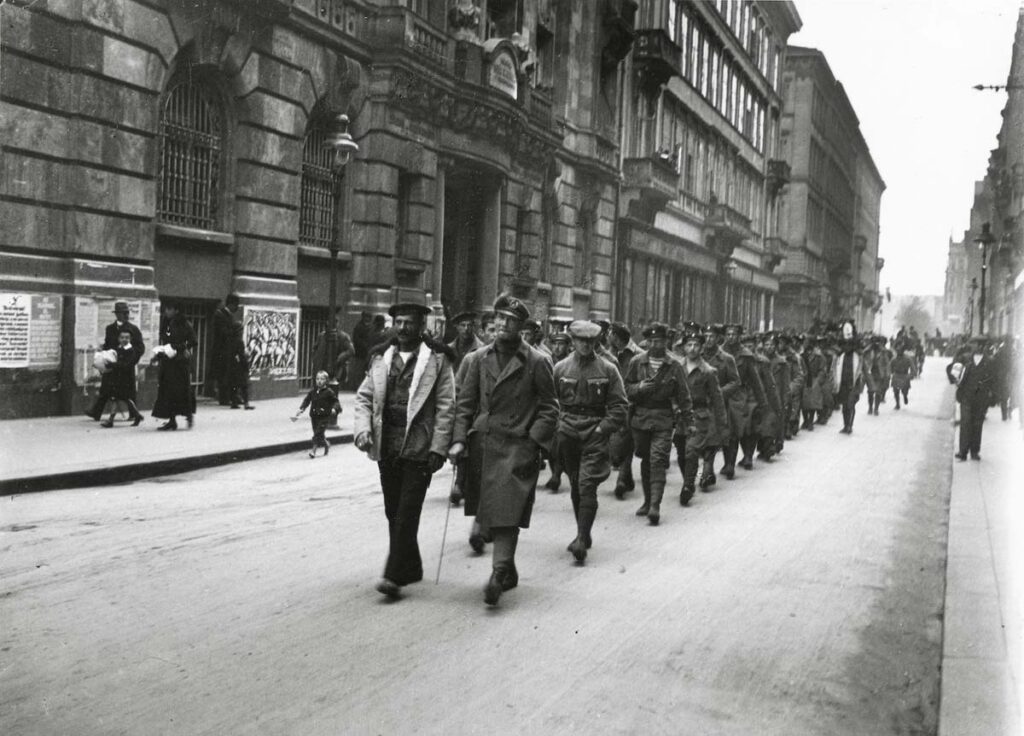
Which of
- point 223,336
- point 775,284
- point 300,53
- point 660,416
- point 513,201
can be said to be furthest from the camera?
point 775,284

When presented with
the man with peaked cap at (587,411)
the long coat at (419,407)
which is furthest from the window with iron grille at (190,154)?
the long coat at (419,407)

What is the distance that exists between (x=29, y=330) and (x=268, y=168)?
594cm

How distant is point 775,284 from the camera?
63.8 metres

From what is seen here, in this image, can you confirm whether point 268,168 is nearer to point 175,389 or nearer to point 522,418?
point 175,389

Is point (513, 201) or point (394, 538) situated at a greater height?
point (513, 201)

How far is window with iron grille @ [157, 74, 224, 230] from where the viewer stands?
16.8 metres

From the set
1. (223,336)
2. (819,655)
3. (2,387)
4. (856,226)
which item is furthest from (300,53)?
(856,226)

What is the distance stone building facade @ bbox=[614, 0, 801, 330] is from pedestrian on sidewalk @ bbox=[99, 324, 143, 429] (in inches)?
934

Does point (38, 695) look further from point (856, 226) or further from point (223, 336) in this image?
point (856, 226)

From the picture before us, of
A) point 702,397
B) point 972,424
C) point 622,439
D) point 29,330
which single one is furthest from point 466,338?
point 972,424

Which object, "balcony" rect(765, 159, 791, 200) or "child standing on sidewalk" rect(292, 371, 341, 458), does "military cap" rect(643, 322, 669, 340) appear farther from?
"balcony" rect(765, 159, 791, 200)

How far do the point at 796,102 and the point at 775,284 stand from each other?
47.7 feet

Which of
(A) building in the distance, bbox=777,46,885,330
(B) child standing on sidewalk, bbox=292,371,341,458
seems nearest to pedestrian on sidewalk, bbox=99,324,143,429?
(B) child standing on sidewalk, bbox=292,371,341,458

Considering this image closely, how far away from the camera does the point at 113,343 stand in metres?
14.2
